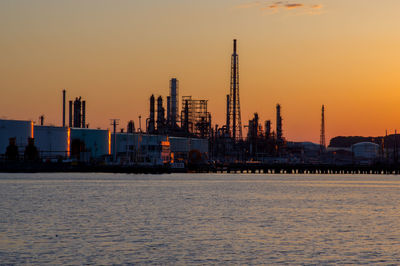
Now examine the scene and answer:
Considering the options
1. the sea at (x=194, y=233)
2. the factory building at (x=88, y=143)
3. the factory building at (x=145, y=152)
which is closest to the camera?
the sea at (x=194, y=233)

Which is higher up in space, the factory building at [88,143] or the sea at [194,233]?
the factory building at [88,143]

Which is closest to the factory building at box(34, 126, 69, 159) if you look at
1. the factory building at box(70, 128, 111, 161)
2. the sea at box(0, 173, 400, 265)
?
the factory building at box(70, 128, 111, 161)

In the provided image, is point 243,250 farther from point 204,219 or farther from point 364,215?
point 364,215

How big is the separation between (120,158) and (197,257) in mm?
157191

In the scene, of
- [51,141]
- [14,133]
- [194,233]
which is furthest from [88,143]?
[194,233]

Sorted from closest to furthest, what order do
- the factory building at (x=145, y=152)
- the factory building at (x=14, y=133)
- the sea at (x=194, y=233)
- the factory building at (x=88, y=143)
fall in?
the sea at (x=194, y=233)
the factory building at (x=14, y=133)
the factory building at (x=88, y=143)
the factory building at (x=145, y=152)

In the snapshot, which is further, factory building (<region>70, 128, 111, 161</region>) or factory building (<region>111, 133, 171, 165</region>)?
factory building (<region>111, 133, 171, 165</region>)

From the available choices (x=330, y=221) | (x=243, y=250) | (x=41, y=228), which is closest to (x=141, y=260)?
(x=243, y=250)

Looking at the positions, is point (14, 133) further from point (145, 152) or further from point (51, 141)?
point (145, 152)

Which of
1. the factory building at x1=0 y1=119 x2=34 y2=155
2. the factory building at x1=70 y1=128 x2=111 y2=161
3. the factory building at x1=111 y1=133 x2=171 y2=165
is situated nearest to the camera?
the factory building at x1=0 y1=119 x2=34 y2=155

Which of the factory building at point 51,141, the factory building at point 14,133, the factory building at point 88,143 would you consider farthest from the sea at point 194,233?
the factory building at point 88,143

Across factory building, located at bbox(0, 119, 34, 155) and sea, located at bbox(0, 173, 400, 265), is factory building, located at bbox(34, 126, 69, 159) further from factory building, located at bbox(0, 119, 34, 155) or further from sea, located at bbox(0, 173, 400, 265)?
sea, located at bbox(0, 173, 400, 265)

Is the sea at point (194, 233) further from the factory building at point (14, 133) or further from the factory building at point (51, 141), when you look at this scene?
the factory building at point (51, 141)

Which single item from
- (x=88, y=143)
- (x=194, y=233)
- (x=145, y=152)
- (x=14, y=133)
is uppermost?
(x=14, y=133)
